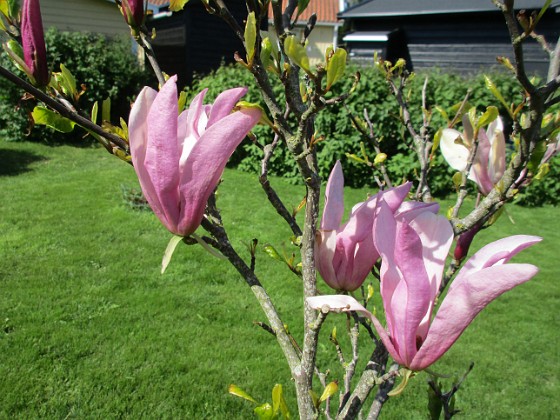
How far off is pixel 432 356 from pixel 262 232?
14.9 feet

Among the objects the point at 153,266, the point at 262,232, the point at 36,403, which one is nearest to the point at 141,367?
the point at 36,403

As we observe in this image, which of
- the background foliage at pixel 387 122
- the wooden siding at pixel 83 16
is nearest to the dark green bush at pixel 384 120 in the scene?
the background foliage at pixel 387 122

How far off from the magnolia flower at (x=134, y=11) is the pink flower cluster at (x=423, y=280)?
1.54ft

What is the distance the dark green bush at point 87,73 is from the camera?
28.3ft

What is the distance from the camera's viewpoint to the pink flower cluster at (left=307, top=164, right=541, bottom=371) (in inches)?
22.5

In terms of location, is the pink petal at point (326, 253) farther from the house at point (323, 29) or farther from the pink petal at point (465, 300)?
the house at point (323, 29)

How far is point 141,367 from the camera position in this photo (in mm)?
3102

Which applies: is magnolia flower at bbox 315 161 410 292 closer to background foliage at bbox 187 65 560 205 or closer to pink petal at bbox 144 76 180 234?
pink petal at bbox 144 76 180 234

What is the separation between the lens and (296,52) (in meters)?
0.61

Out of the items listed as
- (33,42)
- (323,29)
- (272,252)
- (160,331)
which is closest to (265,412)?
(272,252)

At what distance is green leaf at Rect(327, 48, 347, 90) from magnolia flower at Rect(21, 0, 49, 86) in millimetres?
389

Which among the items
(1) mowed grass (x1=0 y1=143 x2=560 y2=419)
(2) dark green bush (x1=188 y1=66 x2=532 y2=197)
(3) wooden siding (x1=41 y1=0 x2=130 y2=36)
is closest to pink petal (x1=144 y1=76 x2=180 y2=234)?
(1) mowed grass (x1=0 y1=143 x2=560 y2=419)

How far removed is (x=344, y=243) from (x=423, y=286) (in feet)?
0.60

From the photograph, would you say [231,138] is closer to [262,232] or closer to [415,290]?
[415,290]
